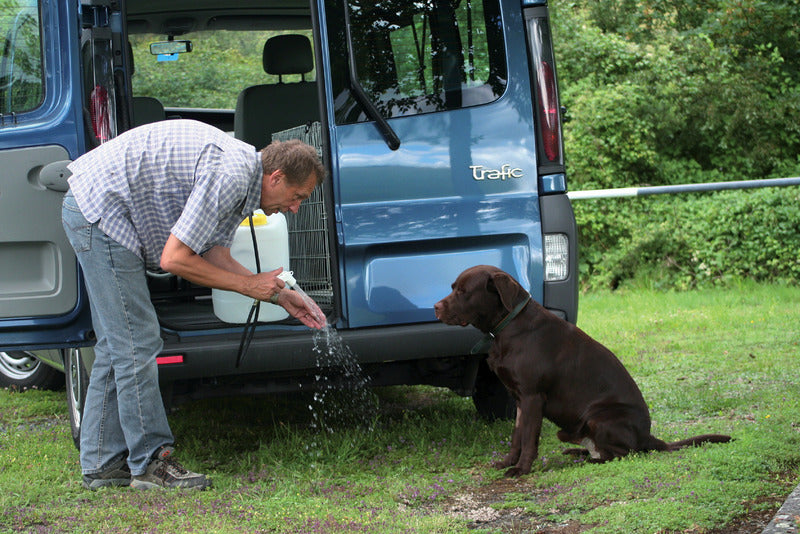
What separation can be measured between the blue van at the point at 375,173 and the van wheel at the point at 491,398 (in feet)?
1.48

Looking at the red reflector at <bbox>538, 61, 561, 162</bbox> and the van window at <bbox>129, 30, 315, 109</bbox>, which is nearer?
the red reflector at <bbox>538, 61, 561, 162</bbox>

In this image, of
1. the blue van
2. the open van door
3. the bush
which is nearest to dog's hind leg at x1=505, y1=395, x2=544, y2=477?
the blue van

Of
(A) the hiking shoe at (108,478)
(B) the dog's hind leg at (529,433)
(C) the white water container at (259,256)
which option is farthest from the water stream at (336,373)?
(A) the hiking shoe at (108,478)

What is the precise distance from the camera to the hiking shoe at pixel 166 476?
158 inches

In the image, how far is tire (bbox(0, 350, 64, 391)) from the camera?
680cm

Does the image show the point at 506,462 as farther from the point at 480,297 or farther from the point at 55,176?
the point at 55,176

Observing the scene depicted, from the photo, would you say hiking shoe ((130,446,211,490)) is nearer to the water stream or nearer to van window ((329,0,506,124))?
the water stream

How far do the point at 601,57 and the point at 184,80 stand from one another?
5805 millimetres

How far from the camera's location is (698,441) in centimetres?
411

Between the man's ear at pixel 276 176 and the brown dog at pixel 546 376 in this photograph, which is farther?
the brown dog at pixel 546 376

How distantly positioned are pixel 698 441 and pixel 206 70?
7.22 metres

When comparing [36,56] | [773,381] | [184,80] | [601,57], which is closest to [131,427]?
[36,56]

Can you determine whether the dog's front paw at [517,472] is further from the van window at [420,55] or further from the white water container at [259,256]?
the van window at [420,55]

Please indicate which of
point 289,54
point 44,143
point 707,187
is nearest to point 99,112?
point 44,143
